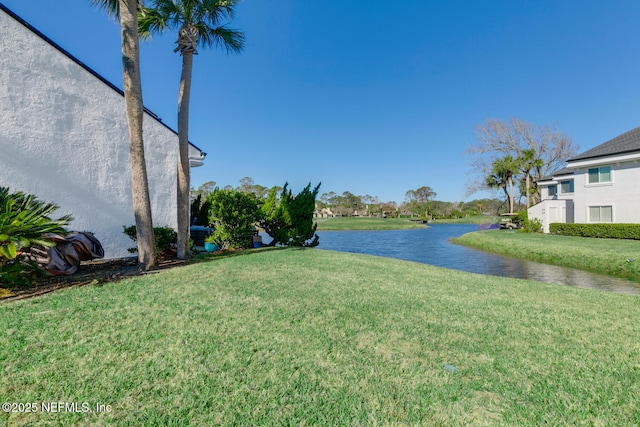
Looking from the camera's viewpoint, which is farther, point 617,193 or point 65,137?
point 617,193

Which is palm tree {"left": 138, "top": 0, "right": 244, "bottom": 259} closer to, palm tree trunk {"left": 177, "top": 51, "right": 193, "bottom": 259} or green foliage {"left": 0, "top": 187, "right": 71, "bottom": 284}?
palm tree trunk {"left": 177, "top": 51, "right": 193, "bottom": 259}

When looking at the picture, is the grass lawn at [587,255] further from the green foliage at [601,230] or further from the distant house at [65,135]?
the distant house at [65,135]

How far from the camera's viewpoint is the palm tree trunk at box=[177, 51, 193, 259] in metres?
8.20

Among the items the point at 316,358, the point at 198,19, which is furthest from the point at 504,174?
the point at 316,358

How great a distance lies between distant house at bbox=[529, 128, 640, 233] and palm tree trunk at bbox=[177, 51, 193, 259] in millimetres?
22470

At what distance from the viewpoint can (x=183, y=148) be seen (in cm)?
825

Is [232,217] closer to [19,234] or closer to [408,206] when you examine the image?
[19,234]

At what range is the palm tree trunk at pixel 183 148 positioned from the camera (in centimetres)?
820

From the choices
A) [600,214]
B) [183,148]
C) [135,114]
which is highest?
[135,114]

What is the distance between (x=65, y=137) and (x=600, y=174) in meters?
26.5

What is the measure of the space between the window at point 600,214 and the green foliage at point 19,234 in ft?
83.3

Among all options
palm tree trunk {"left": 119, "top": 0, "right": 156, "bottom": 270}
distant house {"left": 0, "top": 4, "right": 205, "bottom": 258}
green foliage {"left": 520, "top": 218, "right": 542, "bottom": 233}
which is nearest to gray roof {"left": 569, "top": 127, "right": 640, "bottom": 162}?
green foliage {"left": 520, "top": 218, "right": 542, "bottom": 233}

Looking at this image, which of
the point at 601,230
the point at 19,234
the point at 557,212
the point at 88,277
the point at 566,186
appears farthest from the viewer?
the point at 566,186

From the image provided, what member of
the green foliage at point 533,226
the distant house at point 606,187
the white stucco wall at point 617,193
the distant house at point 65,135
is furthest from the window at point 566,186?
the distant house at point 65,135
